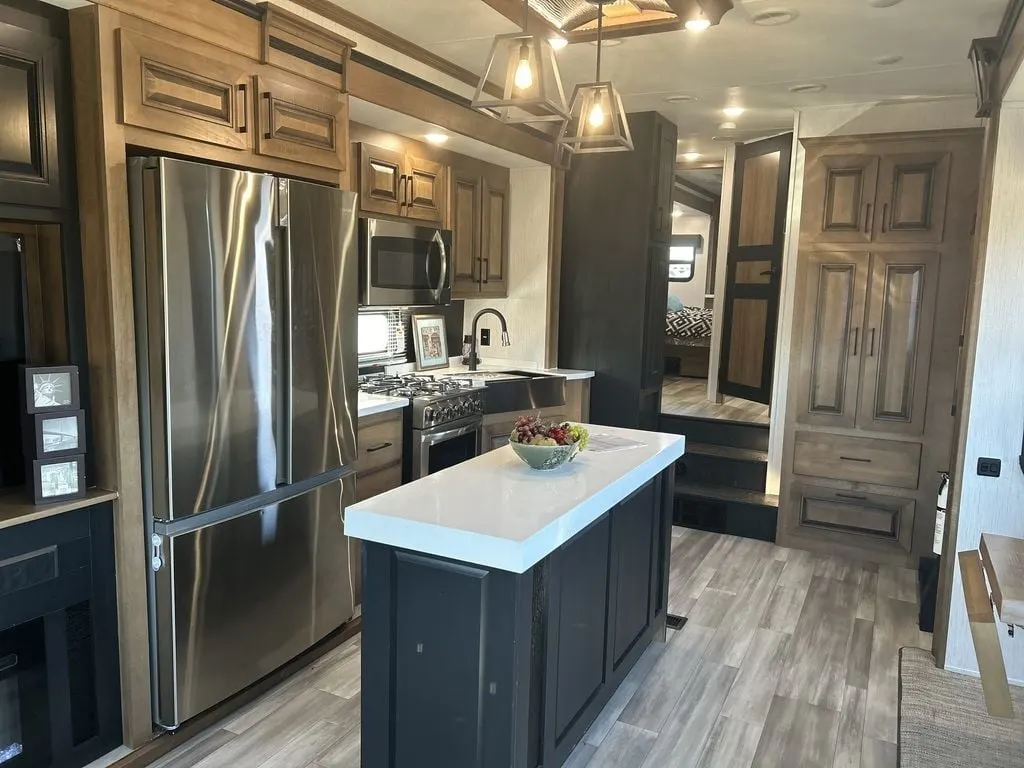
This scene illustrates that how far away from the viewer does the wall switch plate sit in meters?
2.88

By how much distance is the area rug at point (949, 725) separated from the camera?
2520mm

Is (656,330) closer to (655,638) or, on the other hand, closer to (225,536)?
(655,638)

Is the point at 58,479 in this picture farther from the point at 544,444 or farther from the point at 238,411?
the point at 544,444

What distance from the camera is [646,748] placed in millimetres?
2531

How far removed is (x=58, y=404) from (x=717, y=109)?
4.02 m

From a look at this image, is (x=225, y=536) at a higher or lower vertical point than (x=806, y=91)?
lower

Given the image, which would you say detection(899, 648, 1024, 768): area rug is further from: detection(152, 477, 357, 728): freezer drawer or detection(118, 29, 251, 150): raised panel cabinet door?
detection(118, 29, 251, 150): raised panel cabinet door

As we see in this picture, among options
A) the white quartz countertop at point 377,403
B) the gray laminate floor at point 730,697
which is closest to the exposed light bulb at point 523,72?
the white quartz countertop at point 377,403

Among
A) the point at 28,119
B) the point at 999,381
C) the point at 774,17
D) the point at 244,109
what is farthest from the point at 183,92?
the point at 999,381

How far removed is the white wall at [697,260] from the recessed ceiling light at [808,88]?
8.00 m

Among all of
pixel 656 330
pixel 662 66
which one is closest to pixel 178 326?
pixel 662 66

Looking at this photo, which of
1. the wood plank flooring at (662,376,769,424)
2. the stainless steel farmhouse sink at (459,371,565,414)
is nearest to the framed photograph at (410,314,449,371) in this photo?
the stainless steel farmhouse sink at (459,371,565,414)

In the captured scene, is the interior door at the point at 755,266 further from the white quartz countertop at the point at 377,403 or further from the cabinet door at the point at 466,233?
the white quartz countertop at the point at 377,403

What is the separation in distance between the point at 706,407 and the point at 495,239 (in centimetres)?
224
